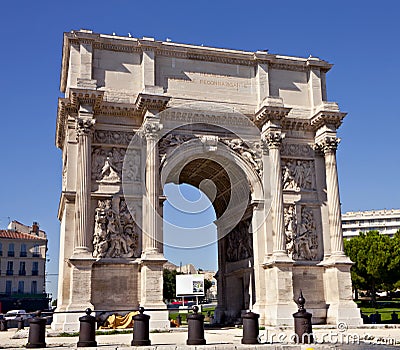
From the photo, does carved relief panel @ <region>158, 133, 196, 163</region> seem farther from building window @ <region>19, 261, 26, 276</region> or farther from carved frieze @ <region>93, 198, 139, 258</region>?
building window @ <region>19, 261, 26, 276</region>

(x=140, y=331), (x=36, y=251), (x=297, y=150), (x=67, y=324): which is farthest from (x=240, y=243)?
(x=36, y=251)

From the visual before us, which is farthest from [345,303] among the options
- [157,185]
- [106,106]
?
[106,106]

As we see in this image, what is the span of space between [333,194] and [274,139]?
3.44 meters

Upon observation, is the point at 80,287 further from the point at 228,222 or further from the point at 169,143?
the point at 228,222

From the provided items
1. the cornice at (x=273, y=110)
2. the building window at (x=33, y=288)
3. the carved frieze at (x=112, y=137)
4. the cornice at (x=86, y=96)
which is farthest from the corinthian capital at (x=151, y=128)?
the building window at (x=33, y=288)

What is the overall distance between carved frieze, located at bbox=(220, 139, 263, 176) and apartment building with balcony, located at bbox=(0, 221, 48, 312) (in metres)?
37.5

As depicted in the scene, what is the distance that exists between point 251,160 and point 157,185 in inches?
167

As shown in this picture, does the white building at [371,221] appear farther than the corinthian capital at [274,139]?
Yes

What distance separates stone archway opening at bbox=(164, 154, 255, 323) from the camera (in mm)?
23156

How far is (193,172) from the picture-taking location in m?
25.9

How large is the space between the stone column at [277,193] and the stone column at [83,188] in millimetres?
7271

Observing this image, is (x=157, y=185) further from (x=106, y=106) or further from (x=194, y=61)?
(x=194, y=61)

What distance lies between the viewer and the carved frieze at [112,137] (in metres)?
21.2

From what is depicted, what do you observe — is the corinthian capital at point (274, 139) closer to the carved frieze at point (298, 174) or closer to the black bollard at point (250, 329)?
the carved frieze at point (298, 174)
